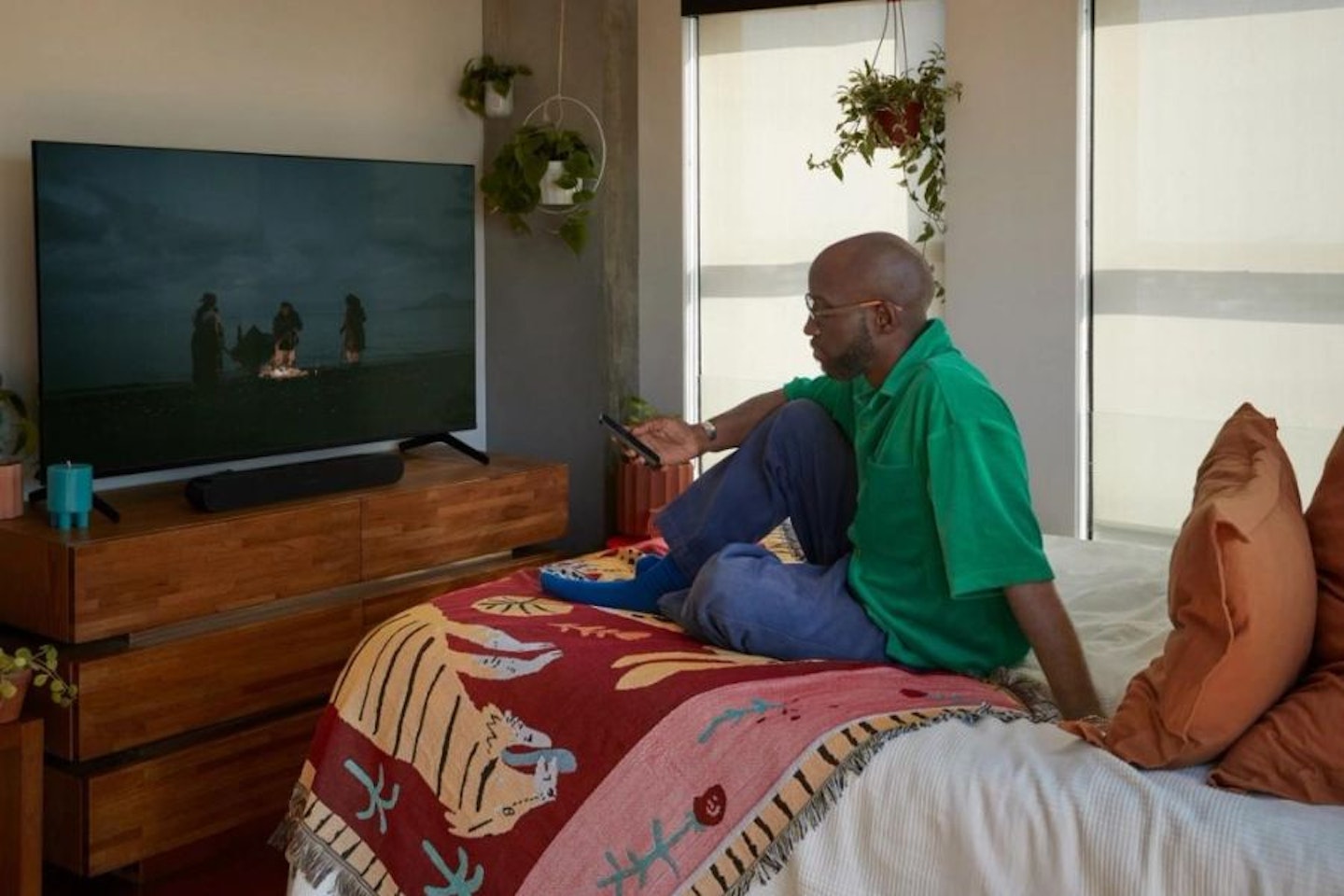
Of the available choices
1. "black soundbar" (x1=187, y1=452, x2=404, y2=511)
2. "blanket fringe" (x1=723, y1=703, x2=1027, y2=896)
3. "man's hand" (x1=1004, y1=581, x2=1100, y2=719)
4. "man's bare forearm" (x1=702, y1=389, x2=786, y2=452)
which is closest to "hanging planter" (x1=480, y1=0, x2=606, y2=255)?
"black soundbar" (x1=187, y1=452, x2=404, y2=511)

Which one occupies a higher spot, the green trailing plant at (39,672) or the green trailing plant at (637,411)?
the green trailing plant at (637,411)

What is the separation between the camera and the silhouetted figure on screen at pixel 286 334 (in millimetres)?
4152

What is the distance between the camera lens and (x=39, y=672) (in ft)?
10.8

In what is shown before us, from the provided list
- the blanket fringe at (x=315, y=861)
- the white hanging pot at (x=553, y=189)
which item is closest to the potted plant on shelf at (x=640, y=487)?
the white hanging pot at (x=553, y=189)

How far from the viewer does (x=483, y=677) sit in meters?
2.65

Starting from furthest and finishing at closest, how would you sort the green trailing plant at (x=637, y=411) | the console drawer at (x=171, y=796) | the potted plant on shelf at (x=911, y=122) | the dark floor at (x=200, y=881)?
1. the green trailing plant at (x=637, y=411)
2. the potted plant on shelf at (x=911, y=122)
3. the dark floor at (x=200, y=881)
4. the console drawer at (x=171, y=796)

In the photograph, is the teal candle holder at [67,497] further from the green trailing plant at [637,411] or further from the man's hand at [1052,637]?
the man's hand at [1052,637]

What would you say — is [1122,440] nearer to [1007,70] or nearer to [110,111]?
[1007,70]

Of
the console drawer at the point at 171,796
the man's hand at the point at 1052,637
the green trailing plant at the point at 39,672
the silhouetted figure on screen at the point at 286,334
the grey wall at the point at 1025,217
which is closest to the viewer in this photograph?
the man's hand at the point at 1052,637

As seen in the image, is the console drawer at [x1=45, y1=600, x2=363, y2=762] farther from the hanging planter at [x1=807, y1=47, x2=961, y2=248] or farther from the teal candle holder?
the hanging planter at [x1=807, y1=47, x2=961, y2=248]

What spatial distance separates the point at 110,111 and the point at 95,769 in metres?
1.62

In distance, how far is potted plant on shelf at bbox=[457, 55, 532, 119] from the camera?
4922mm

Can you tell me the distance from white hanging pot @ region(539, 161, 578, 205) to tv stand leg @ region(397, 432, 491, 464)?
2.48ft

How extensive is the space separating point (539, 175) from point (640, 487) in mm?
968
